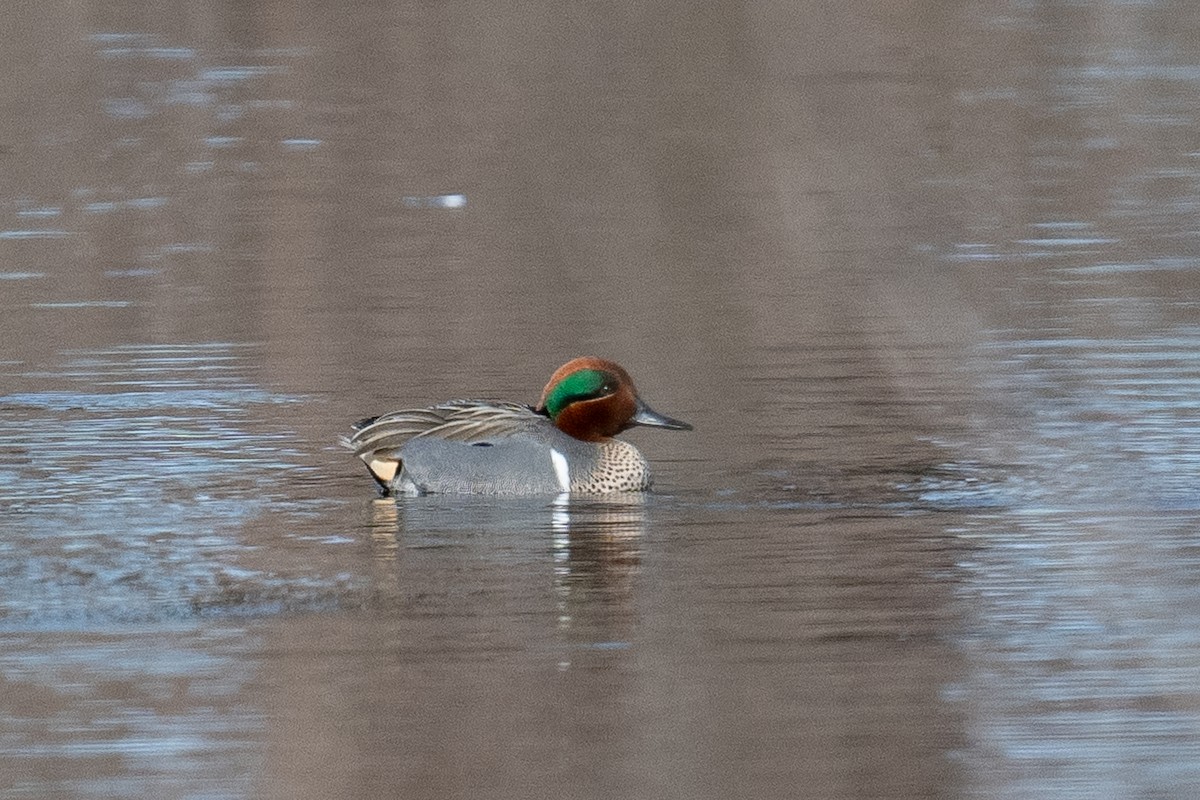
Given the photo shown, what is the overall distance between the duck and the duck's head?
0.07 meters

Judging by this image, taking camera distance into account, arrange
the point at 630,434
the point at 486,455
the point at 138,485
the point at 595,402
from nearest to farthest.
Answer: the point at 138,485 → the point at 486,455 → the point at 595,402 → the point at 630,434

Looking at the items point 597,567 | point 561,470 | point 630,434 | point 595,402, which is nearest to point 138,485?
point 561,470

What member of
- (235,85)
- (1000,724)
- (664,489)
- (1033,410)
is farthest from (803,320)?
(235,85)

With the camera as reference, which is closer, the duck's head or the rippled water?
the rippled water

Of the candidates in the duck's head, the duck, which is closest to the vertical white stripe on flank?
the duck

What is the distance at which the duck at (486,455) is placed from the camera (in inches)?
436

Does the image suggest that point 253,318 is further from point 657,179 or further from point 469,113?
point 469,113

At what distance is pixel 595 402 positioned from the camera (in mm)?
11383

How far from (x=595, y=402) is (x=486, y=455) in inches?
24.0

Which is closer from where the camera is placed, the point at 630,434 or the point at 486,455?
the point at 486,455

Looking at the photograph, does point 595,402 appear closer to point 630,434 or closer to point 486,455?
point 486,455

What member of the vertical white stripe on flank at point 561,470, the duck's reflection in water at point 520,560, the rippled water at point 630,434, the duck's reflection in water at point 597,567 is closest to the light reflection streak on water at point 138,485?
the rippled water at point 630,434

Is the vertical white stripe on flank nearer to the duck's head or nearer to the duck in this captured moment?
the duck

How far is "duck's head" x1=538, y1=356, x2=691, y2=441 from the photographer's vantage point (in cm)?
1137
